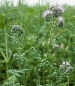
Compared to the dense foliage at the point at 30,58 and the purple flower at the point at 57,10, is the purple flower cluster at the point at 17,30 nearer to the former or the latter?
the dense foliage at the point at 30,58

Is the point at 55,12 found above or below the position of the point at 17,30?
above

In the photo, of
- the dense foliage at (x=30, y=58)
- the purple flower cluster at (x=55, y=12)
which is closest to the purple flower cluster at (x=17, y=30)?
the dense foliage at (x=30, y=58)

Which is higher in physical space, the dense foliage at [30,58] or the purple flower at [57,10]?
the purple flower at [57,10]

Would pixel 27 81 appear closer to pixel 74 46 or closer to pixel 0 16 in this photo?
pixel 0 16

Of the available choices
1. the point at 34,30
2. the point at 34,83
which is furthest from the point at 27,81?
the point at 34,30

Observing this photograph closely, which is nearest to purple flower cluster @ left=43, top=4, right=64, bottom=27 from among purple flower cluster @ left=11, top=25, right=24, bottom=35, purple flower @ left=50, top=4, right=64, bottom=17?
purple flower @ left=50, top=4, right=64, bottom=17

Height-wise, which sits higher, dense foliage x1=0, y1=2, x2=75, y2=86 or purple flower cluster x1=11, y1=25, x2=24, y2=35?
purple flower cluster x1=11, y1=25, x2=24, y2=35

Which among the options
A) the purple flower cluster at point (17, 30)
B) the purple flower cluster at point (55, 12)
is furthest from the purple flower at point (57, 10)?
the purple flower cluster at point (17, 30)

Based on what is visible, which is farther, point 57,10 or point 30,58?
point 30,58

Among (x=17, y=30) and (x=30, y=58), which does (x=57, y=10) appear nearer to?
(x=17, y=30)

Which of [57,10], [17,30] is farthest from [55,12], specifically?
[17,30]

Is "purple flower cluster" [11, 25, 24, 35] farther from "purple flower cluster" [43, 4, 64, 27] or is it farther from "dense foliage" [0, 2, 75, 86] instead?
"purple flower cluster" [43, 4, 64, 27]

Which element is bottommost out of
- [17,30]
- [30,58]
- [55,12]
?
[30,58]

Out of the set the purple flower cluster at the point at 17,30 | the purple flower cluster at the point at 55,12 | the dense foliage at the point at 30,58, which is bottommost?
the dense foliage at the point at 30,58
